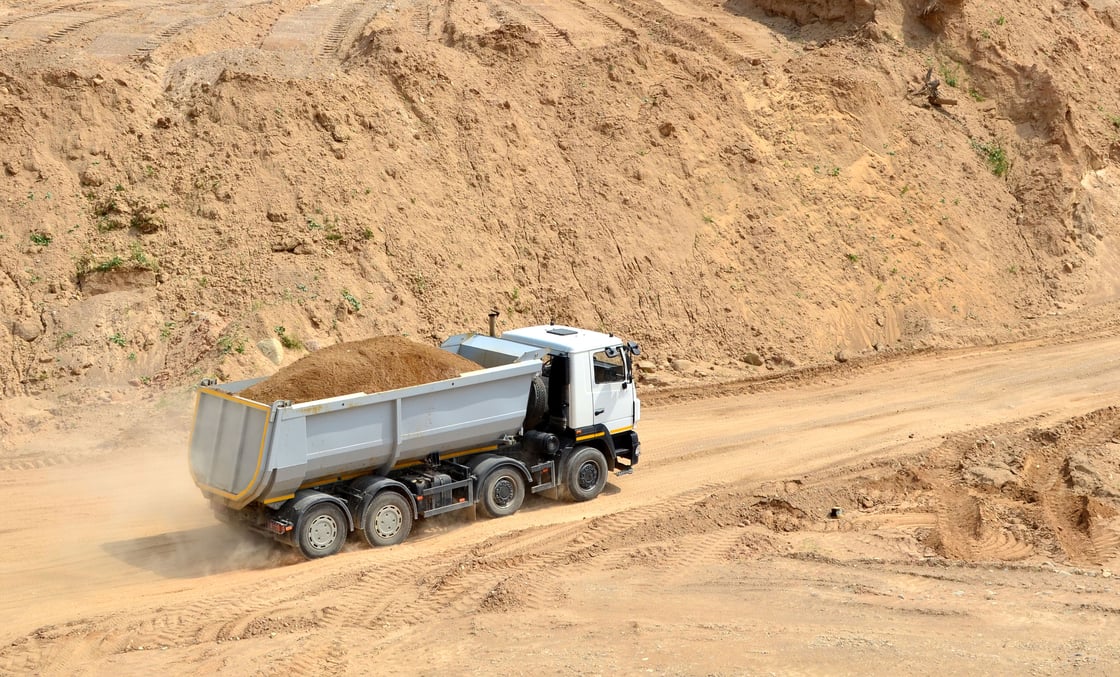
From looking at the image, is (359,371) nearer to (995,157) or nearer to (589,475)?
(589,475)

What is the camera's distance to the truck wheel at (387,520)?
13594 mm

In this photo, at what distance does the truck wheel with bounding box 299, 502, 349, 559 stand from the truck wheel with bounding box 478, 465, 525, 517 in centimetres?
196

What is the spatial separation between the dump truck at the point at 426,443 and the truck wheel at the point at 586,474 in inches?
Answer: 0.8

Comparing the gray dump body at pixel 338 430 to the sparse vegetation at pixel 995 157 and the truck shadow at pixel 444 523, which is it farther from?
the sparse vegetation at pixel 995 157

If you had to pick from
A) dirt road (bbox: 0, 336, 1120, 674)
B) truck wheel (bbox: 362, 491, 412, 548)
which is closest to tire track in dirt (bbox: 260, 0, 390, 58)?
dirt road (bbox: 0, 336, 1120, 674)

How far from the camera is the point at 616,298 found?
75.3ft

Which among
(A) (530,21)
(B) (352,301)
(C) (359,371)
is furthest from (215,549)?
(A) (530,21)

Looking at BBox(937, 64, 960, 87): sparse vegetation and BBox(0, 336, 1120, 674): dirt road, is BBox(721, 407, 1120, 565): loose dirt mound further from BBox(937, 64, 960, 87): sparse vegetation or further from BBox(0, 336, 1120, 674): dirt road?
BBox(937, 64, 960, 87): sparse vegetation

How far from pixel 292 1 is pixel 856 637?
23417 mm

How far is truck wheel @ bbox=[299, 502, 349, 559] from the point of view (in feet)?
43.1

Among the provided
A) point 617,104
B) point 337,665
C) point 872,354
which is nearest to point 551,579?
point 337,665

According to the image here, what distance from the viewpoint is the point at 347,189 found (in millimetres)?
22062

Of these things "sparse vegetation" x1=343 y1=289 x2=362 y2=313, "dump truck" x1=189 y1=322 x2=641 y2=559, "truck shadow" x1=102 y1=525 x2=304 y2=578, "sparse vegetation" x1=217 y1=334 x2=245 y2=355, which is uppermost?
"sparse vegetation" x1=343 y1=289 x2=362 y2=313

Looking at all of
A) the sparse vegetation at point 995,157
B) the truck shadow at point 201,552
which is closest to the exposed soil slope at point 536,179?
the sparse vegetation at point 995,157
